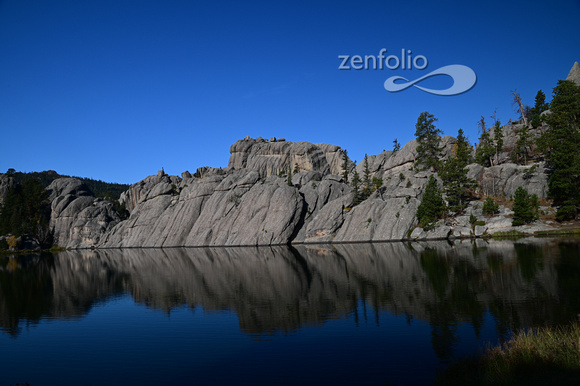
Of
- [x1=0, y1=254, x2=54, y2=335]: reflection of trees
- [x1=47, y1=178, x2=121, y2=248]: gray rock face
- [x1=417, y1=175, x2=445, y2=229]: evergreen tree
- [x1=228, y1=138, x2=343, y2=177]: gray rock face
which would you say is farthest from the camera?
[x1=228, y1=138, x2=343, y2=177]: gray rock face

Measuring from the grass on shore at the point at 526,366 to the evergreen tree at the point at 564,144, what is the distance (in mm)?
76833

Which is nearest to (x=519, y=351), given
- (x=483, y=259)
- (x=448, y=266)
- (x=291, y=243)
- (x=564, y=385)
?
(x=564, y=385)

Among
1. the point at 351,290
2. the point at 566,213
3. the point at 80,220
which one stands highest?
the point at 80,220

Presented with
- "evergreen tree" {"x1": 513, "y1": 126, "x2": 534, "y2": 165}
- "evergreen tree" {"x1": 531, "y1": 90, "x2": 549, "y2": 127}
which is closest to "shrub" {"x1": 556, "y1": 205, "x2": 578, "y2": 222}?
"evergreen tree" {"x1": 513, "y1": 126, "x2": 534, "y2": 165}

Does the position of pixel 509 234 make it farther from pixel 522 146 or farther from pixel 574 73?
pixel 574 73

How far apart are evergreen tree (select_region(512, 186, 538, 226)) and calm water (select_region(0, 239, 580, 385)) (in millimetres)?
32885

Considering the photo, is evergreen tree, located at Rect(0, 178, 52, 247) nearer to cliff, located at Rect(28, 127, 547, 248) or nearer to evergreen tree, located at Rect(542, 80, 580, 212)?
cliff, located at Rect(28, 127, 547, 248)

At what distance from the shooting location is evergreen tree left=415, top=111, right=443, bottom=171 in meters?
132

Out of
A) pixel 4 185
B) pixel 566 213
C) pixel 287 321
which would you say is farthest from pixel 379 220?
pixel 4 185

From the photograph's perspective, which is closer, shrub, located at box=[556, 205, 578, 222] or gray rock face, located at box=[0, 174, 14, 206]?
shrub, located at box=[556, 205, 578, 222]

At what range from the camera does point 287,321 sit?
3008 centimetres

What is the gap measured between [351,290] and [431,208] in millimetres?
66496

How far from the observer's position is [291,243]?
121 meters

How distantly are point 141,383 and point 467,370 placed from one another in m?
15.9
